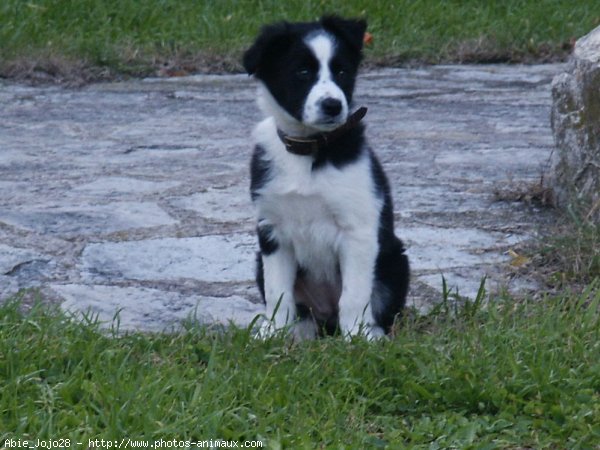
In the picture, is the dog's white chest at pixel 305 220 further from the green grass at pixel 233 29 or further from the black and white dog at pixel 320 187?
the green grass at pixel 233 29

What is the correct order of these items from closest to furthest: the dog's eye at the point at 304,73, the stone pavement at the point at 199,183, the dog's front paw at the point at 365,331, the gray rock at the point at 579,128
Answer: the dog's front paw at the point at 365,331, the dog's eye at the point at 304,73, the stone pavement at the point at 199,183, the gray rock at the point at 579,128

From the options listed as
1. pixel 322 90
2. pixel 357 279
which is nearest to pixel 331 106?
pixel 322 90

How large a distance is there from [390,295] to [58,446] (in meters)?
1.52

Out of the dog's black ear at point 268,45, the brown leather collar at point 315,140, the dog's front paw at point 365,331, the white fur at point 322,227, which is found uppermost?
the dog's black ear at point 268,45

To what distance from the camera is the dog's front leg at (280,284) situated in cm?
410

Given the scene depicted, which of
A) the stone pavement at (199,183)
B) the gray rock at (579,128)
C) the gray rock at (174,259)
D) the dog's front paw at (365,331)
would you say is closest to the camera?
the dog's front paw at (365,331)

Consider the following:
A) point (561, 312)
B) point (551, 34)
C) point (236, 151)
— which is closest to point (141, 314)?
point (561, 312)

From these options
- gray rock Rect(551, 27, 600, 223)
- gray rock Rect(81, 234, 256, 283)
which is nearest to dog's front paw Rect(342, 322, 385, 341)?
gray rock Rect(81, 234, 256, 283)

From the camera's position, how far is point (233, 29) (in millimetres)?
9117

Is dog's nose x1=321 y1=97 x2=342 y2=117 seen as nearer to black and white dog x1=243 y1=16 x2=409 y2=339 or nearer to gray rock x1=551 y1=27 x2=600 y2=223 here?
black and white dog x1=243 y1=16 x2=409 y2=339

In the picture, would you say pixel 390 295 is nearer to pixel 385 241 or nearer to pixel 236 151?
pixel 385 241

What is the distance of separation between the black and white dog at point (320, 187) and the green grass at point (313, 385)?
0.29 m

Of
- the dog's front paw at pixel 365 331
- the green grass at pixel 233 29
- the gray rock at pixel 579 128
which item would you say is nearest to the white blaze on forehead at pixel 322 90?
the dog's front paw at pixel 365 331

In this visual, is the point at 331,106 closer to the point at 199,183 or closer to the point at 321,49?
the point at 321,49
